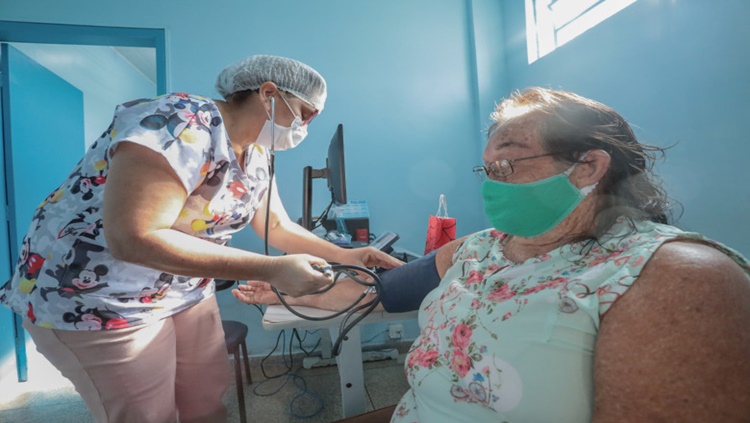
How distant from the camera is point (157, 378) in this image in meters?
0.84

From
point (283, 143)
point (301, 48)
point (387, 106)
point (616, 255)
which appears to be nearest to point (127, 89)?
point (301, 48)

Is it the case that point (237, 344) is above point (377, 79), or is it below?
below

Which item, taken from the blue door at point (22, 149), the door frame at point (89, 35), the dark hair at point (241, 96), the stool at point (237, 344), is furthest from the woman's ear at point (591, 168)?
the blue door at point (22, 149)

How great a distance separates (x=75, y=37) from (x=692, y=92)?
10.00 ft

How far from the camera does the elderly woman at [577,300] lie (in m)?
0.49

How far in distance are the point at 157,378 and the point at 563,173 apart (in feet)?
3.46

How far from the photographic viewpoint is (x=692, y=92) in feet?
4.12

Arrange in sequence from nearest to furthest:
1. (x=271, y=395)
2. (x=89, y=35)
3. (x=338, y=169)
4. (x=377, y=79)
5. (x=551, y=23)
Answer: (x=338, y=169) → (x=271, y=395) → (x=89, y=35) → (x=551, y=23) → (x=377, y=79)

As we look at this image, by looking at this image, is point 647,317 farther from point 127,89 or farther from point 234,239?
point 127,89

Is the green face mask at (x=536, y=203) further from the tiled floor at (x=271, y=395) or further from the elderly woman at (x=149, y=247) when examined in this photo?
the tiled floor at (x=271, y=395)

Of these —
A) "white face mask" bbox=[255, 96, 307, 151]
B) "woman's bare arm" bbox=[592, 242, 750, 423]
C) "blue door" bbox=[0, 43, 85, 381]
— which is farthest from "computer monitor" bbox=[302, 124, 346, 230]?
"blue door" bbox=[0, 43, 85, 381]

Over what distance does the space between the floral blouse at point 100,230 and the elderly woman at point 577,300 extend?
64cm

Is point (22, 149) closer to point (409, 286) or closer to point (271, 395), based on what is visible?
point (271, 395)

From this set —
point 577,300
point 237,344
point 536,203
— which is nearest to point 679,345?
point 577,300
